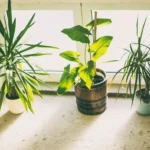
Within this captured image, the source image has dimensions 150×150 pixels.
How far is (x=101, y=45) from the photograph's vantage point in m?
2.35

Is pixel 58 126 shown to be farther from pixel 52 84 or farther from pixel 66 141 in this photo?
pixel 52 84

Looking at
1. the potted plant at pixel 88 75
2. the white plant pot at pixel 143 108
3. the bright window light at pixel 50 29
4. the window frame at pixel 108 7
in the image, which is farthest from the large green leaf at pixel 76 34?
the white plant pot at pixel 143 108

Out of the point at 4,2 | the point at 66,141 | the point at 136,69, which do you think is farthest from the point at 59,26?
the point at 66,141

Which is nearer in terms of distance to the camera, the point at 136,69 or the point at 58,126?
the point at 136,69

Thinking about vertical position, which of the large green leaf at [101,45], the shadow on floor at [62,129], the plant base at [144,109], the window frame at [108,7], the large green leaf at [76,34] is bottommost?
the shadow on floor at [62,129]

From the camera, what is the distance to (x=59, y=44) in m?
3.01

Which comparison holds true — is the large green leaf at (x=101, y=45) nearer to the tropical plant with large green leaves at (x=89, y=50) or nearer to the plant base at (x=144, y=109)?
the tropical plant with large green leaves at (x=89, y=50)

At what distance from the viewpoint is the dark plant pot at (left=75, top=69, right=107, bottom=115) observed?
252 centimetres

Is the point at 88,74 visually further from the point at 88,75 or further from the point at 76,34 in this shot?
the point at 76,34

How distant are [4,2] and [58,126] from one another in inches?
47.5

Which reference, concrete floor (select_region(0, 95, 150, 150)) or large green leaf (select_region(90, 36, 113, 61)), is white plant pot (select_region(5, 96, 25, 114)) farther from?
large green leaf (select_region(90, 36, 113, 61))

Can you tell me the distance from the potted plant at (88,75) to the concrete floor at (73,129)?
13cm

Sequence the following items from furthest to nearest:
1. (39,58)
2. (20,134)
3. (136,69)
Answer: (39,58), (20,134), (136,69)

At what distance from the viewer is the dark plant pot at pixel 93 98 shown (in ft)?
8.27
